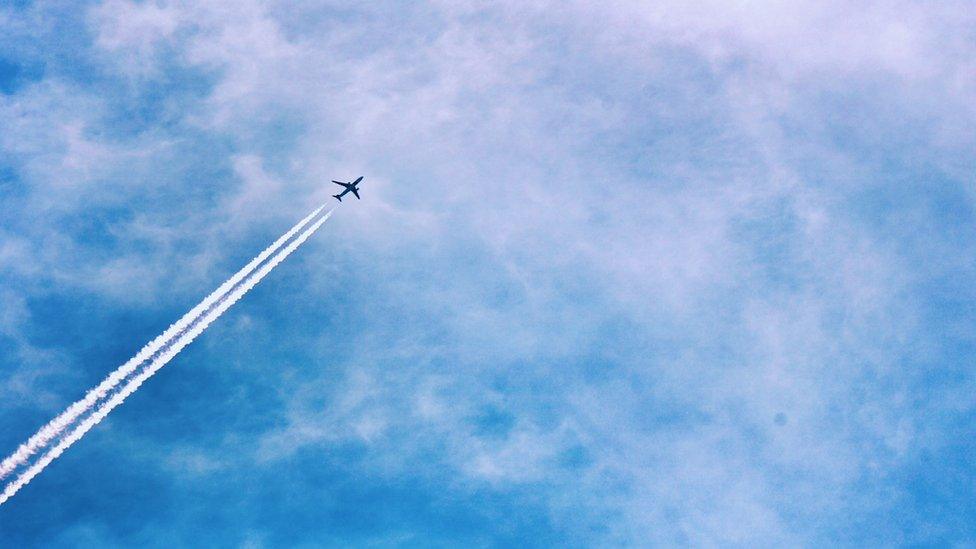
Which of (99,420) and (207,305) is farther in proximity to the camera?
(207,305)

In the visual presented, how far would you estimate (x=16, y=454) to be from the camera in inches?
4505

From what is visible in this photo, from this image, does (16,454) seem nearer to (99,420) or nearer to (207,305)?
(99,420)

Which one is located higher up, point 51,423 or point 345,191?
point 345,191

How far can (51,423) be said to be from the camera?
119188 millimetres

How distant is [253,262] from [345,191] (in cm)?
4882

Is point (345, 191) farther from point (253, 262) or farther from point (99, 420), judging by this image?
point (99, 420)

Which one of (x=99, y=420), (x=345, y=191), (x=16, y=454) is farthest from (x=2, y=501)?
(x=345, y=191)

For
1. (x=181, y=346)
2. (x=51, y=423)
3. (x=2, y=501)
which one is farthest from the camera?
(x=181, y=346)

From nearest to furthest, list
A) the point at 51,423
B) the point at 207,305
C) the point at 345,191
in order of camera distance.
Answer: the point at 51,423 → the point at 207,305 → the point at 345,191

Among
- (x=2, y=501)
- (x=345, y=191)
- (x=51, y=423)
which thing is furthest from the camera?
(x=345, y=191)

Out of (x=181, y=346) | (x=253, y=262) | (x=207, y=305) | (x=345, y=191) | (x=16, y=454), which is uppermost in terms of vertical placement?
(x=345, y=191)

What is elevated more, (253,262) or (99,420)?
(253,262)

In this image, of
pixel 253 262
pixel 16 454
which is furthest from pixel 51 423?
pixel 253 262

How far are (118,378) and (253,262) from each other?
109 ft
